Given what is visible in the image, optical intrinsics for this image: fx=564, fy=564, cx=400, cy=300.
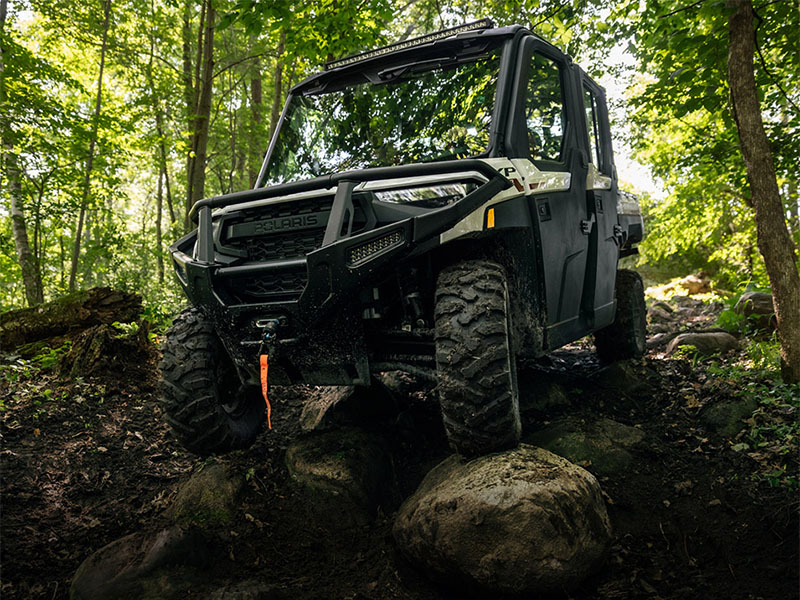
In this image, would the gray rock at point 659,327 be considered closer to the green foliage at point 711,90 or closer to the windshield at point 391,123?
the green foliage at point 711,90

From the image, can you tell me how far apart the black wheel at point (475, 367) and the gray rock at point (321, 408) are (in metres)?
1.67

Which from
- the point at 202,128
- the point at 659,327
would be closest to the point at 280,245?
the point at 202,128

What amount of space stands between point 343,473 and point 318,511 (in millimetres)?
259

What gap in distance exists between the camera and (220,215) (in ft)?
11.0

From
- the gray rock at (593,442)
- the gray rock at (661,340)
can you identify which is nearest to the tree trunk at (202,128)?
the gray rock at (661,340)

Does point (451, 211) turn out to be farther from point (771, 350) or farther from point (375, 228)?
point (771, 350)

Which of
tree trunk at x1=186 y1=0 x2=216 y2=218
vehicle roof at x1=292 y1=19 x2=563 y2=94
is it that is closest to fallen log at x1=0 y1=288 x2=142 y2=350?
tree trunk at x1=186 y1=0 x2=216 y2=218

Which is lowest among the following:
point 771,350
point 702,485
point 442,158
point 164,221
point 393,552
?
point 393,552

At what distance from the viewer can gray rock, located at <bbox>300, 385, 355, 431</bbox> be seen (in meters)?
4.46

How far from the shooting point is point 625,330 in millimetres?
5605

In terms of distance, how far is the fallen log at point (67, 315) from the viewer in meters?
5.93

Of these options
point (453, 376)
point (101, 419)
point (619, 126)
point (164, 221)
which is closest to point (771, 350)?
point (453, 376)

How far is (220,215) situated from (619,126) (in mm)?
19025

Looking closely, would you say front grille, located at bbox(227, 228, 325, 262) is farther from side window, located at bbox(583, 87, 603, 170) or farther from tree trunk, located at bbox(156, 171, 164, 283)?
tree trunk, located at bbox(156, 171, 164, 283)
